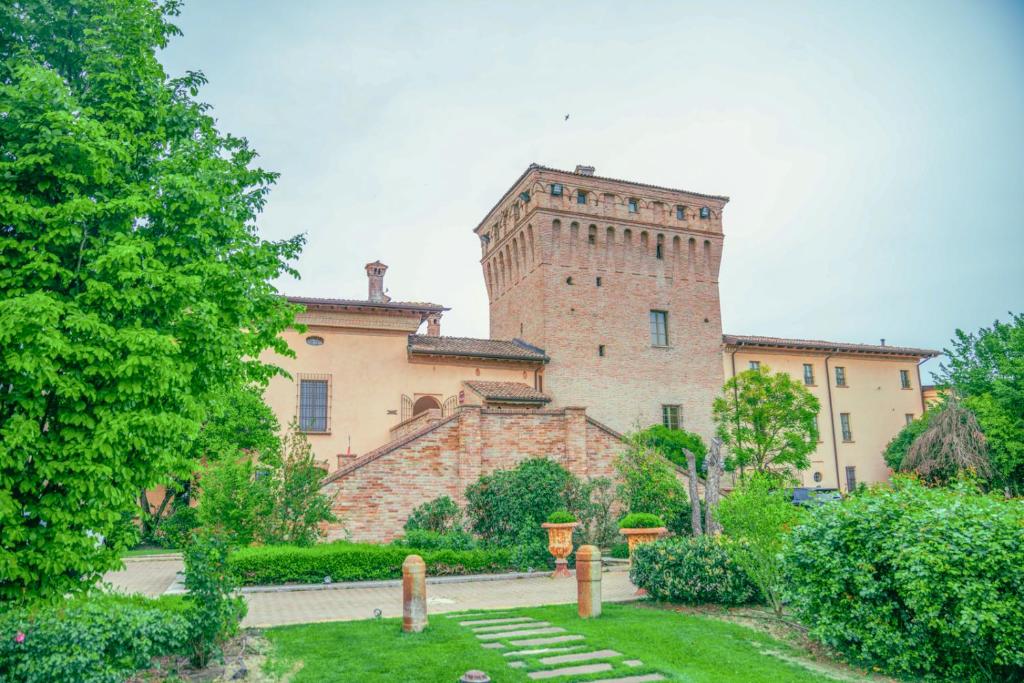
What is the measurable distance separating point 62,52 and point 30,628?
5868mm

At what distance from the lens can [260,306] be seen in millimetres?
8359

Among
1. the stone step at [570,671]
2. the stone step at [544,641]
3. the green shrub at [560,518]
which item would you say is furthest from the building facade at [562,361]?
the stone step at [570,671]

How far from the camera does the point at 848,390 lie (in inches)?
1473

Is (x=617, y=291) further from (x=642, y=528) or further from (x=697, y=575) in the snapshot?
(x=697, y=575)

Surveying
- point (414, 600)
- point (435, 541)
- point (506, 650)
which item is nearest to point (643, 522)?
point (435, 541)

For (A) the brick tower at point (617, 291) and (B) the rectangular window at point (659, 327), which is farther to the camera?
(B) the rectangular window at point (659, 327)

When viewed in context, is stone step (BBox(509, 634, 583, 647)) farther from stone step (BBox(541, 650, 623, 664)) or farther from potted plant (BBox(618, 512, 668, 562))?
potted plant (BBox(618, 512, 668, 562))

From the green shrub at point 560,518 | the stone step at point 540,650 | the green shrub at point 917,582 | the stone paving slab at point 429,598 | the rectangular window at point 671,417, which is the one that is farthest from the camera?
the rectangular window at point 671,417

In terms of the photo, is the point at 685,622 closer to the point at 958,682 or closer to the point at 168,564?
the point at 958,682

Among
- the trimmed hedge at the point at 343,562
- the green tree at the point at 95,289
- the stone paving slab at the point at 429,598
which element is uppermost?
the green tree at the point at 95,289

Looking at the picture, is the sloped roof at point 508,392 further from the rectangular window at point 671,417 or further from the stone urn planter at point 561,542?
the stone urn planter at point 561,542

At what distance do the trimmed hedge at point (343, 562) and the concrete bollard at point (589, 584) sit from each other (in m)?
5.91

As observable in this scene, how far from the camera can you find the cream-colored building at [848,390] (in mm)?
35406

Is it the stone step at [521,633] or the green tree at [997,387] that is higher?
the green tree at [997,387]
